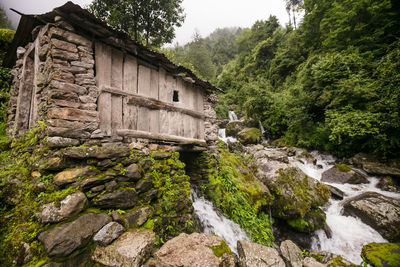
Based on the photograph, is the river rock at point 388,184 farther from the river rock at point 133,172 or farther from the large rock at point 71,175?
the large rock at point 71,175

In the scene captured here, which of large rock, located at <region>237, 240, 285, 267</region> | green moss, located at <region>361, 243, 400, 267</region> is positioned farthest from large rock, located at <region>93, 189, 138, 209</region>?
green moss, located at <region>361, 243, 400, 267</region>

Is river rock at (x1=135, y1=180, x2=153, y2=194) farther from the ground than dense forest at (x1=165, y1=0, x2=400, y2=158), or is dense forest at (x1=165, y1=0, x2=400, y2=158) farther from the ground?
dense forest at (x1=165, y1=0, x2=400, y2=158)

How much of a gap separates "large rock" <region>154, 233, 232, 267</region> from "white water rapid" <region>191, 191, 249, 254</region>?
2528 millimetres

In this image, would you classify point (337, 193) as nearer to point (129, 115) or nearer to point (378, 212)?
point (378, 212)

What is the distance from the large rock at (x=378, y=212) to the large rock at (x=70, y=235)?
8.75m

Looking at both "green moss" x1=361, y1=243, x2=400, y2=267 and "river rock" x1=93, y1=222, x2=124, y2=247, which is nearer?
"river rock" x1=93, y1=222, x2=124, y2=247

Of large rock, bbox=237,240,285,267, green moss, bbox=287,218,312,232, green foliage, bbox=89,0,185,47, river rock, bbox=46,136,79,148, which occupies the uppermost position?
green foliage, bbox=89,0,185,47

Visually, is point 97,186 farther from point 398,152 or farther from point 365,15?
point 365,15

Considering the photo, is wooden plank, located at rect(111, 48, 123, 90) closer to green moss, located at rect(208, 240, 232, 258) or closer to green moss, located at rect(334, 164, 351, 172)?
green moss, located at rect(208, 240, 232, 258)

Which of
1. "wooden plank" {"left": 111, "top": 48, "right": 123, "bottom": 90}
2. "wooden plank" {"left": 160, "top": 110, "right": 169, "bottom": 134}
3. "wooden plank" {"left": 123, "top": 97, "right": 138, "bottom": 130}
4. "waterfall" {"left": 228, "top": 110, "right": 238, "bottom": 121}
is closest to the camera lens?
"wooden plank" {"left": 111, "top": 48, "right": 123, "bottom": 90}

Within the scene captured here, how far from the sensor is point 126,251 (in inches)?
86.7

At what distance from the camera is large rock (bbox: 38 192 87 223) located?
7.22 feet

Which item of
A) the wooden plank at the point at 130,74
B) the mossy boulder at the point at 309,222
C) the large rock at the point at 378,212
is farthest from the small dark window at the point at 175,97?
the large rock at the point at 378,212

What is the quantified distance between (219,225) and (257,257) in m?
2.41
